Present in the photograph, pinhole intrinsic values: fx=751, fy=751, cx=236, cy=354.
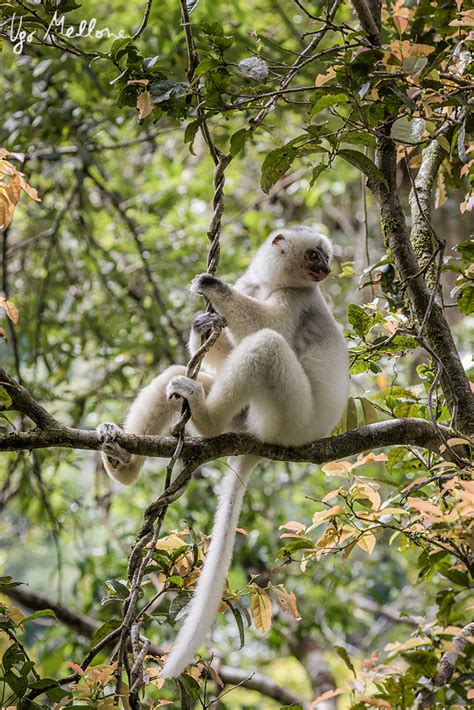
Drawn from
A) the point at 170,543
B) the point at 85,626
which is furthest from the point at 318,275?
the point at 85,626

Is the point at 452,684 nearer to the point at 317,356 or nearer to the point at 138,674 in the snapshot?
the point at 138,674

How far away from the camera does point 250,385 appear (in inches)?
126

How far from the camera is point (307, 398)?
3.40 meters

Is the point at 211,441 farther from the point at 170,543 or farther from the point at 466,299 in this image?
the point at 466,299

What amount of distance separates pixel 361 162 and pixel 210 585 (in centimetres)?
164

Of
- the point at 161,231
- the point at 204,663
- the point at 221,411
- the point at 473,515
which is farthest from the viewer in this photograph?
the point at 161,231

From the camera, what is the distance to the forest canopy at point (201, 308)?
245 centimetres

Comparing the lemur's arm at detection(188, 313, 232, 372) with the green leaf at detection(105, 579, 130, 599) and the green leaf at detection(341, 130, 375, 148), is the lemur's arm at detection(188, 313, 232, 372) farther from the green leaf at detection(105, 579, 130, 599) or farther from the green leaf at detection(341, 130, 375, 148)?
the green leaf at detection(105, 579, 130, 599)

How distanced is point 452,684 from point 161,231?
18.6 ft

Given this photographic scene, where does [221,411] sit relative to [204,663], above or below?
above

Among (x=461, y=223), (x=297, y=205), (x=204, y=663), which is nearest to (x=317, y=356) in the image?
(x=204, y=663)

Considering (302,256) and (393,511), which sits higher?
(302,256)

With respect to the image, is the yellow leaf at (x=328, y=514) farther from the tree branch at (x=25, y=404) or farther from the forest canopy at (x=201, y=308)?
the tree branch at (x=25, y=404)

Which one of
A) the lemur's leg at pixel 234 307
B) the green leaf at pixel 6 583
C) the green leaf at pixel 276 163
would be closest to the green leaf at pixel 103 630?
the green leaf at pixel 6 583
